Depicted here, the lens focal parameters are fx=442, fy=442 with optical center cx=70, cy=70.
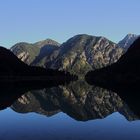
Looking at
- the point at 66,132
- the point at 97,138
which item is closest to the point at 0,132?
the point at 66,132

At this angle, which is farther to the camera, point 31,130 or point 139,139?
point 31,130

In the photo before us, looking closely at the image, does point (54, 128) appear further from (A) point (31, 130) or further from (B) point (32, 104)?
(B) point (32, 104)

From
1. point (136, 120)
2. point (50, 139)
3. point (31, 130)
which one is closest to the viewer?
point (50, 139)

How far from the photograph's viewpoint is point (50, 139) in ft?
150

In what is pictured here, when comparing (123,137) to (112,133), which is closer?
(123,137)

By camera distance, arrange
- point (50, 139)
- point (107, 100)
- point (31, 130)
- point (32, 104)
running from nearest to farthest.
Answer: point (50, 139), point (31, 130), point (32, 104), point (107, 100)

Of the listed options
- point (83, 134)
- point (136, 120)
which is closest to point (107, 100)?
point (136, 120)

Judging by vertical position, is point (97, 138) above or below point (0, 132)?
above

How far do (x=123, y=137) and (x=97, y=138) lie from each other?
3313mm

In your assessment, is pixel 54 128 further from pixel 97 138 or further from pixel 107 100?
pixel 107 100

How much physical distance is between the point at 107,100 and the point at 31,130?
2891 inches

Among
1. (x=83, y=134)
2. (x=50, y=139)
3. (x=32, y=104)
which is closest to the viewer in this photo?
(x=50, y=139)

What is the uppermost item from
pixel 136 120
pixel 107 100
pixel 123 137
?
pixel 123 137

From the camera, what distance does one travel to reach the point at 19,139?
45875mm
